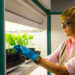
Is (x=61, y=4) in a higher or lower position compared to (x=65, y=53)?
higher

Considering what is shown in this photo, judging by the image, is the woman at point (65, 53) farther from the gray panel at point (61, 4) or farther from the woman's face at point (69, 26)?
the gray panel at point (61, 4)

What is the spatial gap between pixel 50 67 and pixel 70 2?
235 centimetres

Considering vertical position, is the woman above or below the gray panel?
below

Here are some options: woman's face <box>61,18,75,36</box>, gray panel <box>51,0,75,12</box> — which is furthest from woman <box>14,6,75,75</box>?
gray panel <box>51,0,75,12</box>

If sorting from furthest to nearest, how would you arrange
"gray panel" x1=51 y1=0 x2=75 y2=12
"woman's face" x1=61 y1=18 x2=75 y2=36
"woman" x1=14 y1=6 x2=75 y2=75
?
"gray panel" x1=51 y1=0 x2=75 y2=12, "woman's face" x1=61 y1=18 x2=75 y2=36, "woman" x1=14 y1=6 x2=75 y2=75

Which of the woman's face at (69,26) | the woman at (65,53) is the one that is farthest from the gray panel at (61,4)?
the woman's face at (69,26)

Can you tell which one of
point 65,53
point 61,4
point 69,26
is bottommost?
point 65,53

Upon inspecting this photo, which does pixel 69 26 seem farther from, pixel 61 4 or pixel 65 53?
pixel 61 4

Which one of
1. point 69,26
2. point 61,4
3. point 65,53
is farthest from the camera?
point 61,4

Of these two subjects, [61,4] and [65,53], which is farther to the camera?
[61,4]

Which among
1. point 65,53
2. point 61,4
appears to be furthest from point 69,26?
A: point 61,4

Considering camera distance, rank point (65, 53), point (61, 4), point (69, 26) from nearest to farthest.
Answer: point (69, 26) → point (65, 53) → point (61, 4)

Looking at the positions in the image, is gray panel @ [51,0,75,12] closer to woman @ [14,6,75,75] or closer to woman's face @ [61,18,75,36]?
woman @ [14,6,75,75]

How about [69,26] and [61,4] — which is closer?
[69,26]
